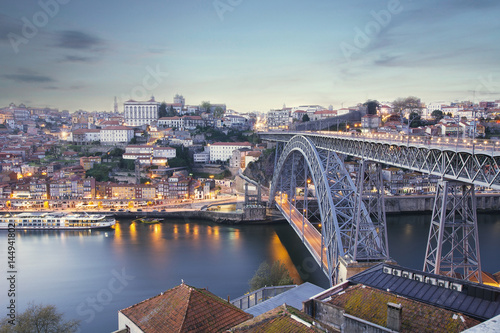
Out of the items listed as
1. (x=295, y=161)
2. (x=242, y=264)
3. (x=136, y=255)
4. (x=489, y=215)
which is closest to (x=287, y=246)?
(x=242, y=264)

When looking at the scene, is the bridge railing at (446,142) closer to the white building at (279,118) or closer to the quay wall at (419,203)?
the quay wall at (419,203)

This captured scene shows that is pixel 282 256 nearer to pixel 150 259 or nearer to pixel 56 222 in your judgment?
pixel 150 259

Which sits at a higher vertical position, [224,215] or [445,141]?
[445,141]

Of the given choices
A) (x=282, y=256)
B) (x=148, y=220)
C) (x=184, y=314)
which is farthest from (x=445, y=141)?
(x=148, y=220)

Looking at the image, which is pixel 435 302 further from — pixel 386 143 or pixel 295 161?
pixel 295 161

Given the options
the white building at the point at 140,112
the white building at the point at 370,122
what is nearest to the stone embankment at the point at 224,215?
the white building at the point at 370,122

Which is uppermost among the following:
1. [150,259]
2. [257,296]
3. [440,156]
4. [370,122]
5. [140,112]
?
[140,112]
